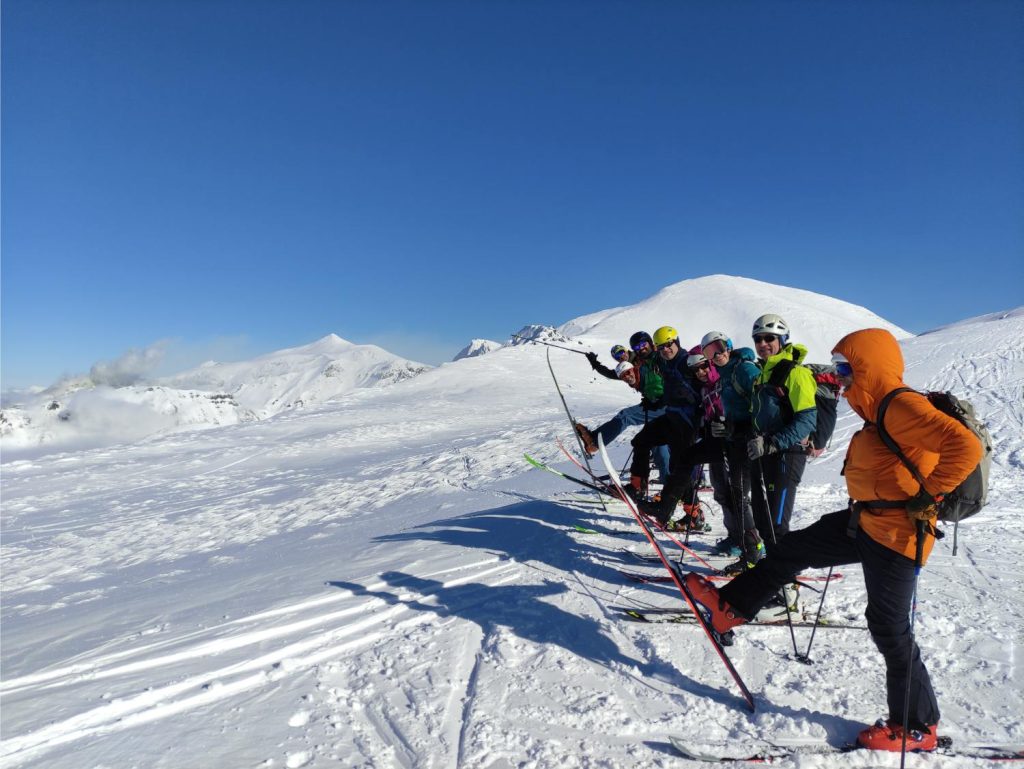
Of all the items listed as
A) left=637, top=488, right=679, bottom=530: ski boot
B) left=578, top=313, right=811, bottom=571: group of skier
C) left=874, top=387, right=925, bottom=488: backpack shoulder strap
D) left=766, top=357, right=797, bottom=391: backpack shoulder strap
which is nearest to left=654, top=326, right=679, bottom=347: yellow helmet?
left=578, top=313, right=811, bottom=571: group of skier

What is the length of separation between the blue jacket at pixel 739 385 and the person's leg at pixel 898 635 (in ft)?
7.75

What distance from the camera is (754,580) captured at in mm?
3695

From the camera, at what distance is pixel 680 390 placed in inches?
270

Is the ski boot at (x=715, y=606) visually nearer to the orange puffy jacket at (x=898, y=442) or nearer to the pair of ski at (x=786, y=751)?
the pair of ski at (x=786, y=751)

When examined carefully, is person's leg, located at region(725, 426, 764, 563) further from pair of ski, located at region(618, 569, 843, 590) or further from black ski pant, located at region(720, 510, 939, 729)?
black ski pant, located at region(720, 510, 939, 729)

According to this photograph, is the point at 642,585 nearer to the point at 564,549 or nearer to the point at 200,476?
the point at 564,549

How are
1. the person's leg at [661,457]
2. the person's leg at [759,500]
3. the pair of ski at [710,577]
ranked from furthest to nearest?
the person's leg at [661,457] < the pair of ski at [710,577] < the person's leg at [759,500]

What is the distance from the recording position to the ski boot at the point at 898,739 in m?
3.01

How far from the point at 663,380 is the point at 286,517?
28.8ft

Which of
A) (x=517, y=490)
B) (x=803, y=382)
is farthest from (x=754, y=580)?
(x=517, y=490)

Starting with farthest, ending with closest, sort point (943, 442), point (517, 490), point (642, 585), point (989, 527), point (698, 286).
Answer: point (698, 286) < point (517, 490) < point (989, 527) < point (642, 585) < point (943, 442)

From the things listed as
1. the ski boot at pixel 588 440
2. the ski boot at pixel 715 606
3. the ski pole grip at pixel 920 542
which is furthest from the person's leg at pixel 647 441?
the ski pole grip at pixel 920 542

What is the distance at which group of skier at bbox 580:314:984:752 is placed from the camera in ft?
9.53

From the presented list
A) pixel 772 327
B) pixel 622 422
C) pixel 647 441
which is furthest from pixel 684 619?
pixel 622 422
